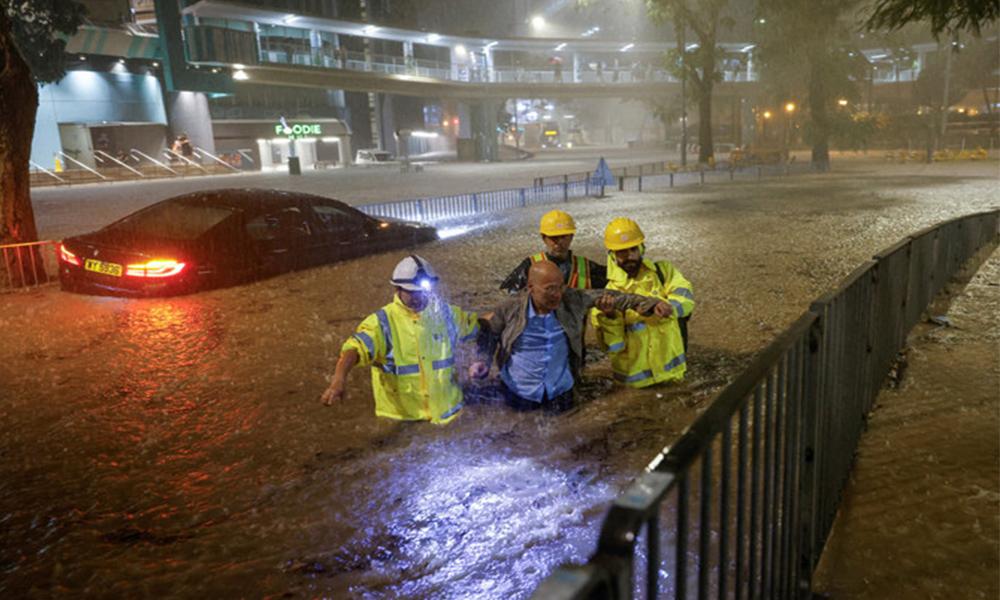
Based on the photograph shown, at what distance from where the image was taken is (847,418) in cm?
364

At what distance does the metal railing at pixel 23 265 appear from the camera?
10.1m

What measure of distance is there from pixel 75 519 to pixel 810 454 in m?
3.66

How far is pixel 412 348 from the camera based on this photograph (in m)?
4.54

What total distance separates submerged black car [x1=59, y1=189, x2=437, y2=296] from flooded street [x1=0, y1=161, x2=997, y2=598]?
31 cm

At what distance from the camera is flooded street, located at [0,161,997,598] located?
331cm

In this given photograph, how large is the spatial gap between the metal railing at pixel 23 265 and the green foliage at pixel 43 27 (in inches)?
1032

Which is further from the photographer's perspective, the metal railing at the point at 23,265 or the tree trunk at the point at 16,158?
the metal railing at the point at 23,265

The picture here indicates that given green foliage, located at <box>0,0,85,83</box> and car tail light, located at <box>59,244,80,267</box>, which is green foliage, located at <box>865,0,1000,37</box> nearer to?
car tail light, located at <box>59,244,80,267</box>

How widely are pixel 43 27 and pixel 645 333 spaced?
35.9m

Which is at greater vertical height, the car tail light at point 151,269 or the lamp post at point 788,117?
the lamp post at point 788,117

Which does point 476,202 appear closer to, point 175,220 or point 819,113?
point 175,220

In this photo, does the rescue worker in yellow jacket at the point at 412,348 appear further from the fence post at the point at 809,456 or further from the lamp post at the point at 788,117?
the lamp post at the point at 788,117

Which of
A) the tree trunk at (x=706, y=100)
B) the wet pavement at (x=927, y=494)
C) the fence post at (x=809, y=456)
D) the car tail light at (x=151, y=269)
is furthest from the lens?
the tree trunk at (x=706, y=100)

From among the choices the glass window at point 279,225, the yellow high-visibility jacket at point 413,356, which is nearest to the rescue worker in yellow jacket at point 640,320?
the yellow high-visibility jacket at point 413,356
